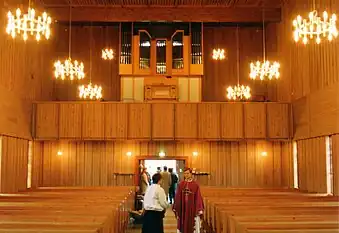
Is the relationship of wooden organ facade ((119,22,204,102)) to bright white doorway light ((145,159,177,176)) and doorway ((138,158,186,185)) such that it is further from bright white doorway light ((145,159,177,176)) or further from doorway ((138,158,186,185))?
bright white doorway light ((145,159,177,176))

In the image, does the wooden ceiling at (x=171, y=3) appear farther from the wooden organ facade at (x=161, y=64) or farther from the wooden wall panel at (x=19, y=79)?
the wooden wall panel at (x=19, y=79)

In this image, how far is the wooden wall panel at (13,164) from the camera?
44.3ft

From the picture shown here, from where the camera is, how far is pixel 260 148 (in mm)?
17984

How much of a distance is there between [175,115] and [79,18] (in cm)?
592

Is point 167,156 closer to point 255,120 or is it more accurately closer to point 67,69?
point 255,120

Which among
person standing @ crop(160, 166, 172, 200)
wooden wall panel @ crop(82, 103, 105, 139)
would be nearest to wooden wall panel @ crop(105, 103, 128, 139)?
wooden wall panel @ crop(82, 103, 105, 139)

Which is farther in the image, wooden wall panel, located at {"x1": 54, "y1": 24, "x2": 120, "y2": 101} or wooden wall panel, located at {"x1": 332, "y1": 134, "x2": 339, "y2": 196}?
wooden wall panel, located at {"x1": 54, "y1": 24, "x2": 120, "y2": 101}

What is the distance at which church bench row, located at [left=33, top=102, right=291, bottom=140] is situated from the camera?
53.8ft

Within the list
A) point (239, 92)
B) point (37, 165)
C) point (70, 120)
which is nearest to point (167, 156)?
point (239, 92)

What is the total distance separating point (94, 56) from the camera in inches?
804

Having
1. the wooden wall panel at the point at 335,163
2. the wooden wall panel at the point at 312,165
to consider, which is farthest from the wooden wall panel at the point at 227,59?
the wooden wall panel at the point at 335,163

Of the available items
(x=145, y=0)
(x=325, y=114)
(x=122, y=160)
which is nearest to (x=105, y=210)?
(x=325, y=114)

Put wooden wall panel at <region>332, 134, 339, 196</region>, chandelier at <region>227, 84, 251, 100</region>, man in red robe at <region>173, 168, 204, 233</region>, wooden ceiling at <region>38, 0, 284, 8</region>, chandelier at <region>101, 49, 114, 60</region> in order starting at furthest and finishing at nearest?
1. chandelier at <region>101, 49, 114, 60</region>
2. wooden ceiling at <region>38, 0, 284, 8</region>
3. chandelier at <region>227, 84, 251, 100</region>
4. wooden wall panel at <region>332, 134, 339, 196</region>
5. man in red robe at <region>173, 168, 204, 233</region>

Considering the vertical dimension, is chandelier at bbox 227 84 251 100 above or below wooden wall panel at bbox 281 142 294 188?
above
